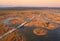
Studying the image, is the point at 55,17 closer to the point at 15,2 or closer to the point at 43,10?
the point at 43,10

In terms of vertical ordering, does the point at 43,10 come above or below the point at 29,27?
above

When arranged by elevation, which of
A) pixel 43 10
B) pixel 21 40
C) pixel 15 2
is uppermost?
pixel 15 2

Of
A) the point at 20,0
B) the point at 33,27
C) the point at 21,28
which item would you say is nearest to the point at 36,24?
the point at 33,27

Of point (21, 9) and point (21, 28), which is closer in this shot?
point (21, 28)

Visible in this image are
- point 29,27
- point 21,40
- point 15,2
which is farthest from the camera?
point 15,2

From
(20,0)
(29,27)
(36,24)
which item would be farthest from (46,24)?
(20,0)

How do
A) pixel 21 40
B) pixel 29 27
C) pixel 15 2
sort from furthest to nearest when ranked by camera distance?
pixel 15 2
pixel 29 27
pixel 21 40
